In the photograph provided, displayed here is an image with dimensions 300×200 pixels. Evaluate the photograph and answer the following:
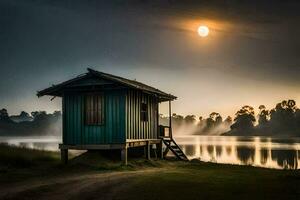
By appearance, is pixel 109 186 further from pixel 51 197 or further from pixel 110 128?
pixel 110 128

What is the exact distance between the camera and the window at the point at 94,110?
1064 inches

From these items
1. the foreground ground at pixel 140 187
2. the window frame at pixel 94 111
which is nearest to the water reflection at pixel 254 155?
the window frame at pixel 94 111

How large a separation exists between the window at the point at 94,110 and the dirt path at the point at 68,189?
915 centimetres

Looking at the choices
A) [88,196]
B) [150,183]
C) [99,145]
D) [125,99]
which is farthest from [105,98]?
[88,196]

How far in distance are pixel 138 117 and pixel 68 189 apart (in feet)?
47.2

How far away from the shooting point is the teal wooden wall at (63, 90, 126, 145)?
26609mm

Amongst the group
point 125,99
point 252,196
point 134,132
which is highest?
point 125,99

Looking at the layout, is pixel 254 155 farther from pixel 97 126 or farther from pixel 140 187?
pixel 140 187

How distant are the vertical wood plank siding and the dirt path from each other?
9372 millimetres

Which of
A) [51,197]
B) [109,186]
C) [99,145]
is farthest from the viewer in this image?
[99,145]

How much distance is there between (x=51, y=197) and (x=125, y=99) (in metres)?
13.8

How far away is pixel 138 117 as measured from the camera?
29219mm

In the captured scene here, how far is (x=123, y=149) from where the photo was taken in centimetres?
2628

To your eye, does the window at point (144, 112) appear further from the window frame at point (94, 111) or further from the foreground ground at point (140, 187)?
the foreground ground at point (140, 187)
